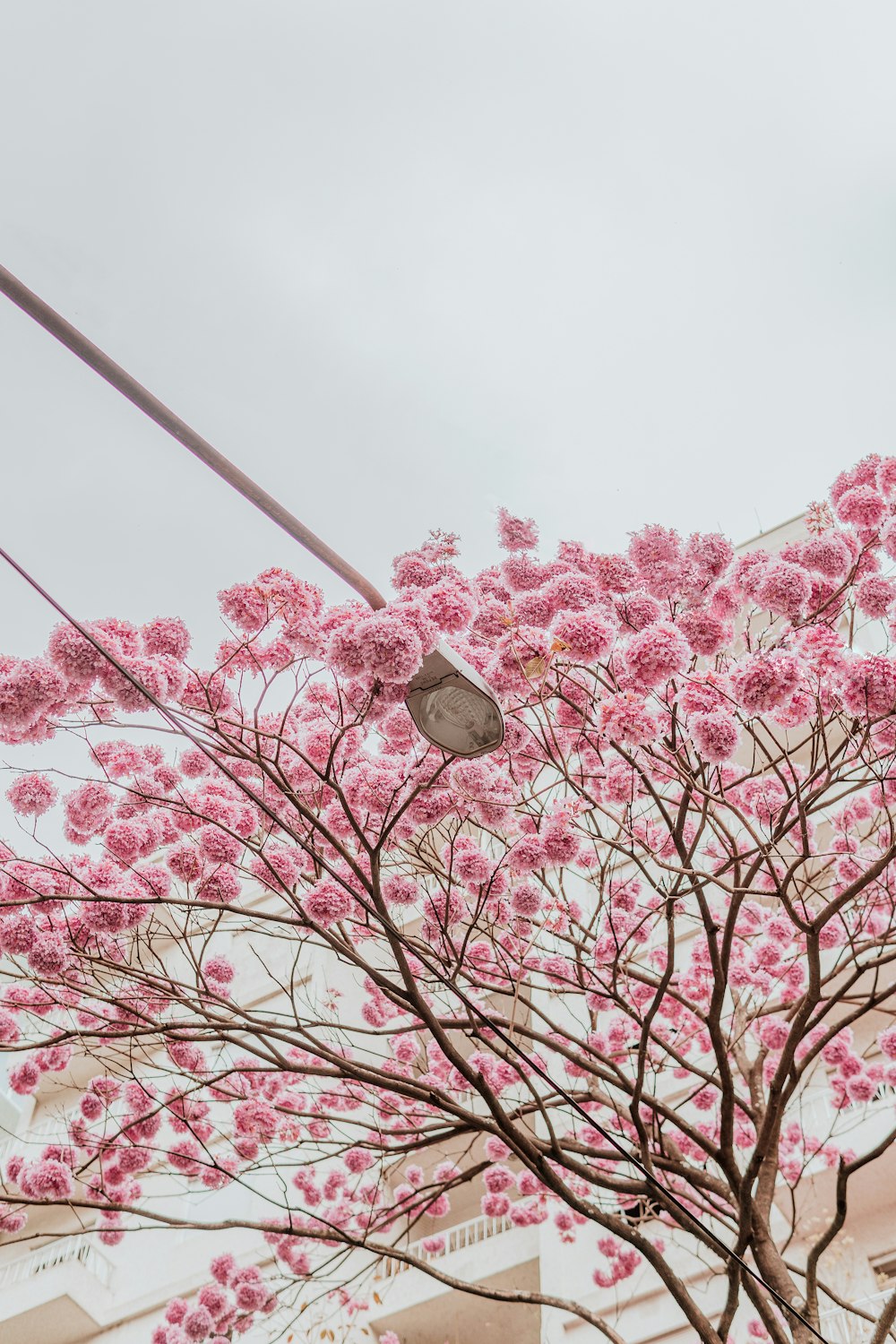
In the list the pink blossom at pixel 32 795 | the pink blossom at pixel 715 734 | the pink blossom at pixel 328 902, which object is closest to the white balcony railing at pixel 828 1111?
the pink blossom at pixel 328 902

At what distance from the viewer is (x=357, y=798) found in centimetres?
583

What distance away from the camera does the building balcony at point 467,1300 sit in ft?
32.0

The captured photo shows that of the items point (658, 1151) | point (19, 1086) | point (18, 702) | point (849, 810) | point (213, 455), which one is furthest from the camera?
point (19, 1086)

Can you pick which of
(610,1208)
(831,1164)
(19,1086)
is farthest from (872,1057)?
(19,1086)

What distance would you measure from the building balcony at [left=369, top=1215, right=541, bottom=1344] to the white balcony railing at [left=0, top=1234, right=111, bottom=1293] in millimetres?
3539

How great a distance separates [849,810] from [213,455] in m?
6.01

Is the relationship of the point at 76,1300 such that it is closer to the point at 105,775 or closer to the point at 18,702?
the point at 105,775

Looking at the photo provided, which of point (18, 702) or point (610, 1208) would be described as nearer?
point (18, 702)

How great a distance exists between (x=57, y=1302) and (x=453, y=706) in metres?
10.2

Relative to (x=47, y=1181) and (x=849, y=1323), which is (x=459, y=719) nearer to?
(x=47, y=1181)

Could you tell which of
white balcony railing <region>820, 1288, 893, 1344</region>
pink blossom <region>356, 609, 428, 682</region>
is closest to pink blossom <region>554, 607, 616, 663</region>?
pink blossom <region>356, 609, 428, 682</region>

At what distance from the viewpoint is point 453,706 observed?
436cm

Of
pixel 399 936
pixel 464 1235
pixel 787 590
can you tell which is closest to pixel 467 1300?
pixel 464 1235

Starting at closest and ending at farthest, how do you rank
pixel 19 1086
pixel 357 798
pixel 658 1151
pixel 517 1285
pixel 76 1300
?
pixel 357 798, pixel 658 1151, pixel 19 1086, pixel 517 1285, pixel 76 1300
